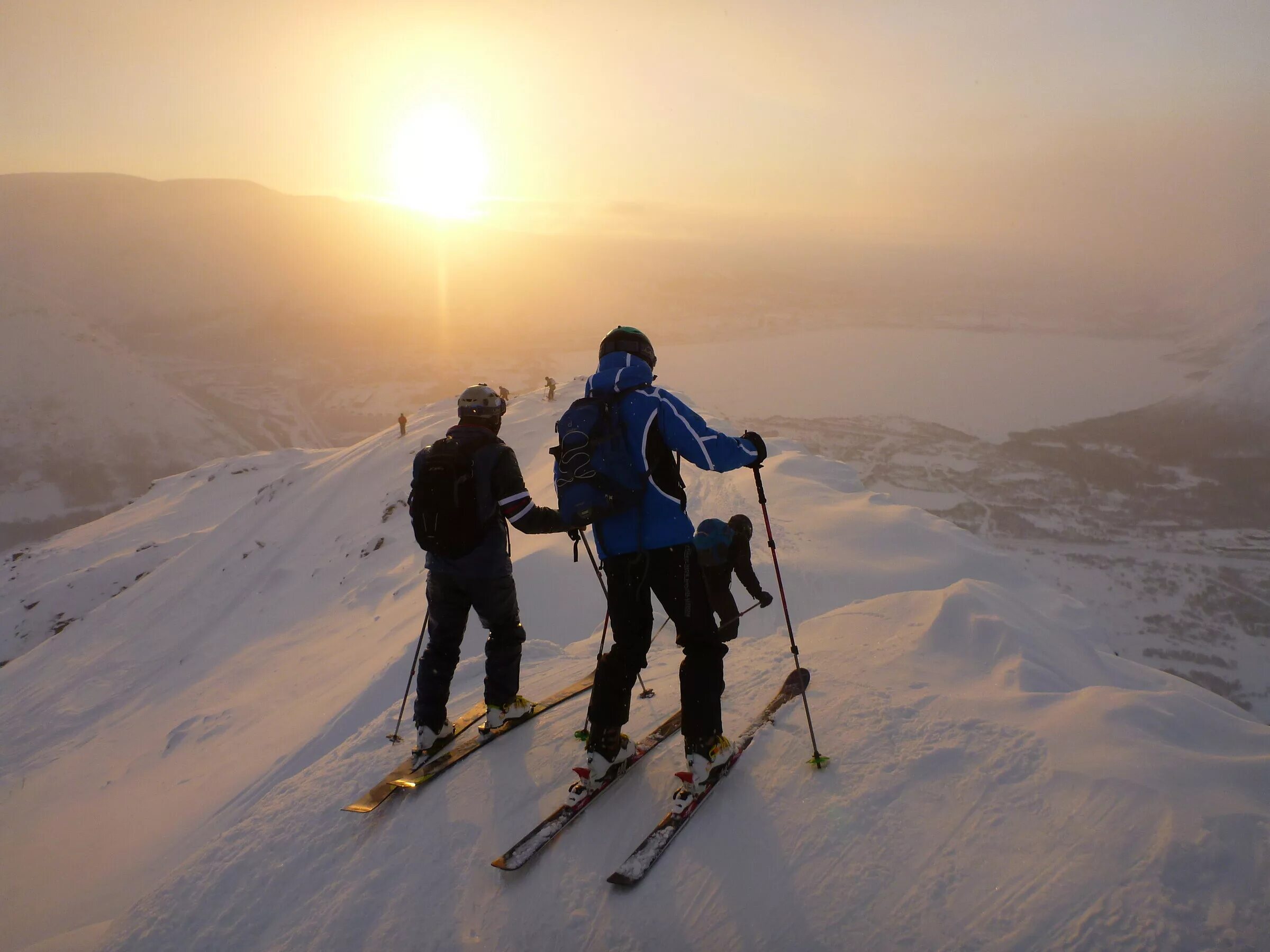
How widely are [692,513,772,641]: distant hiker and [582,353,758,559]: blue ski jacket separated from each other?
1.50ft

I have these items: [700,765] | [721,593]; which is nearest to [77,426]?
[721,593]

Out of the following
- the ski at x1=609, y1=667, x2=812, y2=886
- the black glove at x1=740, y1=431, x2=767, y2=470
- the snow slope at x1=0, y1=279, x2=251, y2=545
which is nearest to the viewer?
the ski at x1=609, y1=667, x2=812, y2=886

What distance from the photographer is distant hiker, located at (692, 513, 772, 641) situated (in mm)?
4375

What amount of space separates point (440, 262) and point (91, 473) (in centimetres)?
10362

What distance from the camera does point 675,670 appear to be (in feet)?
20.8

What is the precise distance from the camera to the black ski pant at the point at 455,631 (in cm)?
493

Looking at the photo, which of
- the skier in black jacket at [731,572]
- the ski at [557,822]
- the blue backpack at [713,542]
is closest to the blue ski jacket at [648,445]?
the blue backpack at [713,542]

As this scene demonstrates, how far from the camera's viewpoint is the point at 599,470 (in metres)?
3.85

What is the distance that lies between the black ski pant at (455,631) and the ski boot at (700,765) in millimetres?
1712

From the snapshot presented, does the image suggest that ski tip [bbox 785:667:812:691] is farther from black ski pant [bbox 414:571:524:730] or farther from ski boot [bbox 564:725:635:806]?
black ski pant [bbox 414:571:524:730]

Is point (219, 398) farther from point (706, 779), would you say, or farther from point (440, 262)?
point (706, 779)

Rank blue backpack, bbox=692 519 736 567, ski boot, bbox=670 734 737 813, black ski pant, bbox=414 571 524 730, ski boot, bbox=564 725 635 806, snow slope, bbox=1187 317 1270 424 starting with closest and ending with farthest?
ski boot, bbox=670 734 737 813, ski boot, bbox=564 725 635 806, blue backpack, bbox=692 519 736 567, black ski pant, bbox=414 571 524 730, snow slope, bbox=1187 317 1270 424

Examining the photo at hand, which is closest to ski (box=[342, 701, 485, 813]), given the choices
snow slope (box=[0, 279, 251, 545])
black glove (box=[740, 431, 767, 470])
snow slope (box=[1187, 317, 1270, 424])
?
black glove (box=[740, 431, 767, 470])

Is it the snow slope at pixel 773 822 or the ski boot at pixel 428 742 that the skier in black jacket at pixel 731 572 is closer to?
the snow slope at pixel 773 822
